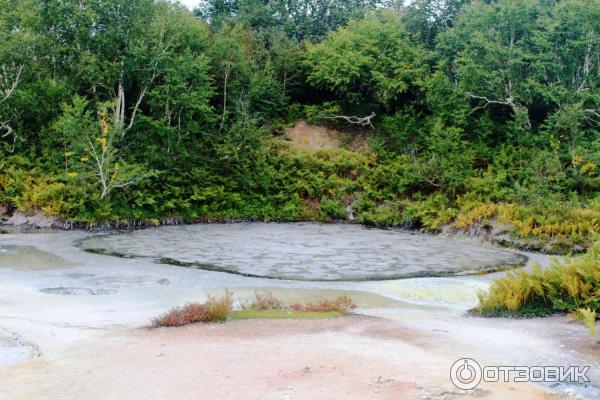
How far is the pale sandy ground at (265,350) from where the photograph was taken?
7066 mm

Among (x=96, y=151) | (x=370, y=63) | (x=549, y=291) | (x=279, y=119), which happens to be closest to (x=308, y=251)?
(x=549, y=291)

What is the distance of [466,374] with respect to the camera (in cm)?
758

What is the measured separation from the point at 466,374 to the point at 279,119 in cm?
3012

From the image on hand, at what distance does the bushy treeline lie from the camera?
88.5 feet

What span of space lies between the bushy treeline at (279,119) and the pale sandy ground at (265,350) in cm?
1374

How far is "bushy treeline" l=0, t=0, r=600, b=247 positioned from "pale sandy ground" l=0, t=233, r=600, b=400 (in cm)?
1374

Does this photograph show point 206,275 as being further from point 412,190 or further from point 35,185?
point 412,190

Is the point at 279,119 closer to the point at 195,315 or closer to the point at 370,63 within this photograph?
the point at 370,63

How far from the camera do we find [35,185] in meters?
26.2

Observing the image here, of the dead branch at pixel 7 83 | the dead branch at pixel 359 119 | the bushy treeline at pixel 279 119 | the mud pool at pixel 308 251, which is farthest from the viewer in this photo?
the dead branch at pixel 359 119

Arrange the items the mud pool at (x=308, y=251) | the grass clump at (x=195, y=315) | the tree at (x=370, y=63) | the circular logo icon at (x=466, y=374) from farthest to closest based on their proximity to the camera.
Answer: the tree at (x=370, y=63)
the mud pool at (x=308, y=251)
the grass clump at (x=195, y=315)
the circular logo icon at (x=466, y=374)

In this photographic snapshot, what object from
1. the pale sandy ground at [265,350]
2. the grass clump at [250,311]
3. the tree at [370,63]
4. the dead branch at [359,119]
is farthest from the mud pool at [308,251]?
the tree at [370,63]

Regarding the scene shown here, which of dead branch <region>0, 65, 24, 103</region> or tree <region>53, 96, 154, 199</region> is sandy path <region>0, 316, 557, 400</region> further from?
dead branch <region>0, 65, 24, 103</region>

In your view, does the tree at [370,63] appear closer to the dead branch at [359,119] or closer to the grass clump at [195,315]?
the dead branch at [359,119]
